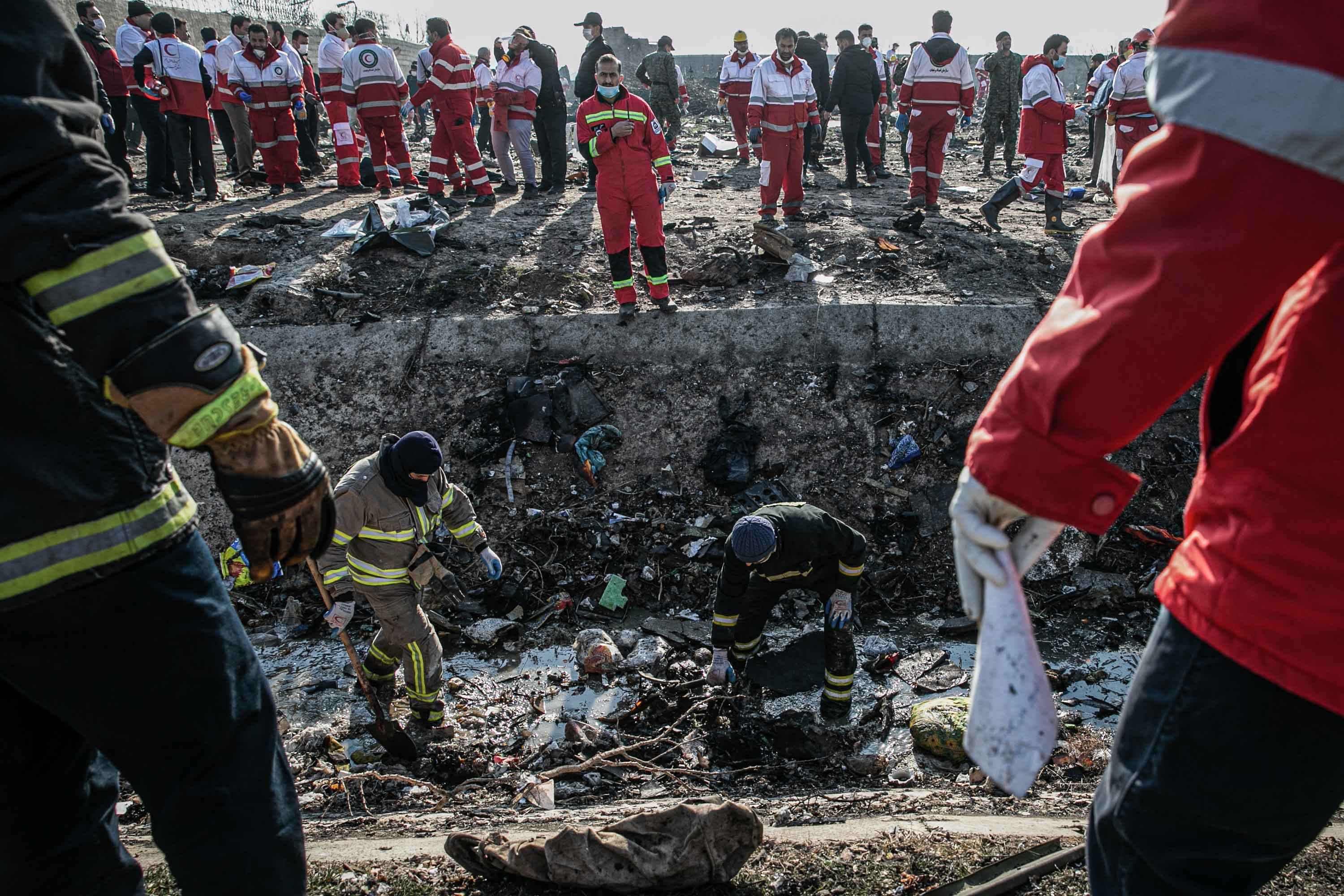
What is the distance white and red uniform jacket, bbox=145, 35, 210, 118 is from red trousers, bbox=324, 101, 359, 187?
1334 millimetres

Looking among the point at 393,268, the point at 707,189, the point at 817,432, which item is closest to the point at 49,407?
the point at 817,432

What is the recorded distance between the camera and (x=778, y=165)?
7.90 m

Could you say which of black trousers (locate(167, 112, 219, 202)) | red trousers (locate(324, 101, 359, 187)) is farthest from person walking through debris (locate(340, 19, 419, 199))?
black trousers (locate(167, 112, 219, 202))

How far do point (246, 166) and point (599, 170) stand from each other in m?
6.97

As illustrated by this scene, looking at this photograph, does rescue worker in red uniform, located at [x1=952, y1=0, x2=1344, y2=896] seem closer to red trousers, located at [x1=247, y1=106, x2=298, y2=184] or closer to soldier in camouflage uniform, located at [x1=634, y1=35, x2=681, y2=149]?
red trousers, located at [x1=247, y1=106, x2=298, y2=184]

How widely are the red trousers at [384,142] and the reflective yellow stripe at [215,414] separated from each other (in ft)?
28.7

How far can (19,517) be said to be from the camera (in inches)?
49.6

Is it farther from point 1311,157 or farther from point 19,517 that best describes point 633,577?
point 1311,157

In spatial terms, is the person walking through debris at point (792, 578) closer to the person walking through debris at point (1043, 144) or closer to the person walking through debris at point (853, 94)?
the person walking through debris at point (1043, 144)

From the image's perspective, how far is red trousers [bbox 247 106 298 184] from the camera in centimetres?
904

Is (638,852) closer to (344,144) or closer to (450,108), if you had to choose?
(450,108)

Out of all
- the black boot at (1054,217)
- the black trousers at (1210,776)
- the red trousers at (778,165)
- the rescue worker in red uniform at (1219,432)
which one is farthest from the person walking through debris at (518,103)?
the black trousers at (1210,776)

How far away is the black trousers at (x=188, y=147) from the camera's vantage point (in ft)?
27.8

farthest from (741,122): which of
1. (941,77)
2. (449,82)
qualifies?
(449,82)
